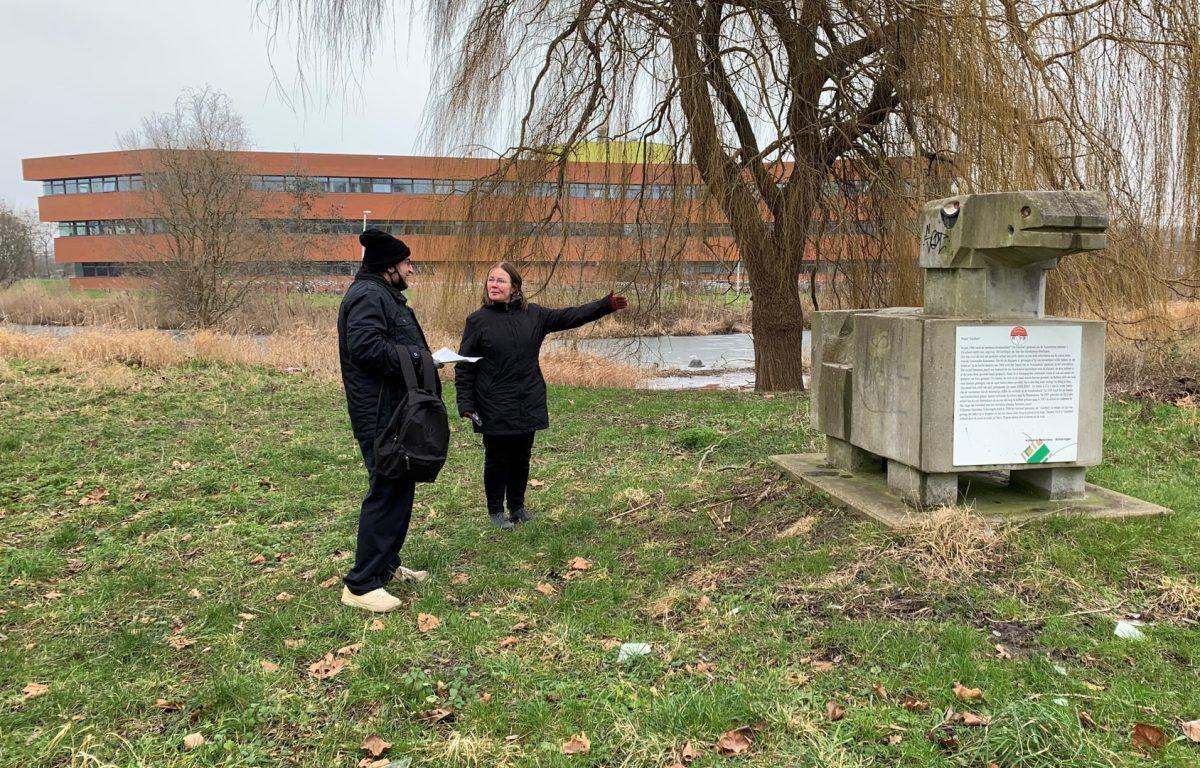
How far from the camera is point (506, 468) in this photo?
5641mm

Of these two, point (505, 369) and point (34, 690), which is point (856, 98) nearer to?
point (505, 369)

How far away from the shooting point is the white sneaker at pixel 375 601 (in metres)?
4.17

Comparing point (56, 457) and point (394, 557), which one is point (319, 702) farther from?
point (56, 457)

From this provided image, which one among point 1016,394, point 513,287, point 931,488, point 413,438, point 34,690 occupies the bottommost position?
point 34,690

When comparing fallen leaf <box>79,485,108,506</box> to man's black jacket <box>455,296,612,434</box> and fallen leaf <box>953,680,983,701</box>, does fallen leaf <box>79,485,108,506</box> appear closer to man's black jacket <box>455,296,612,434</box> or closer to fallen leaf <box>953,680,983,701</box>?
man's black jacket <box>455,296,612,434</box>

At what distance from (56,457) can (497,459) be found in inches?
189

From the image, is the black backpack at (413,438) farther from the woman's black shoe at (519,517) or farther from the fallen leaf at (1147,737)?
the fallen leaf at (1147,737)

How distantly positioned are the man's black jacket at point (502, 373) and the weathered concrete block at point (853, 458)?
177cm

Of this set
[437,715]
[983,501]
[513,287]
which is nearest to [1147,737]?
[983,501]

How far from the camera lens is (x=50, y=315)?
2944cm

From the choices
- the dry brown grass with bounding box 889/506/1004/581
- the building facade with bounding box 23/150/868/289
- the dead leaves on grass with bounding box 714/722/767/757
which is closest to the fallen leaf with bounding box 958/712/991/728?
the dead leaves on grass with bounding box 714/722/767/757

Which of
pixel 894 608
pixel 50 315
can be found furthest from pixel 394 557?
pixel 50 315

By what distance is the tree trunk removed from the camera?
383 inches

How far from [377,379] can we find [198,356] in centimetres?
1153
